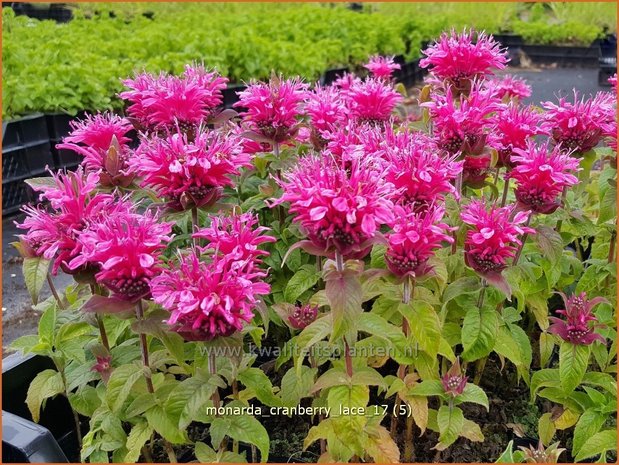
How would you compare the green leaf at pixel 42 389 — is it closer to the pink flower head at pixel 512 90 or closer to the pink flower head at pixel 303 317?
the pink flower head at pixel 303 317

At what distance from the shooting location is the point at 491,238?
5.05ft

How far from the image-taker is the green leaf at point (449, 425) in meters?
1.63

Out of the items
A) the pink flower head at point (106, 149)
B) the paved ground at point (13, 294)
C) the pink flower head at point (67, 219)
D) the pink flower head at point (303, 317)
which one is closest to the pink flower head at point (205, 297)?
the pink flower head at point (67, 219)

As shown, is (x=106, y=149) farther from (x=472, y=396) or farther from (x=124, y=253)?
(x=472, y=396)

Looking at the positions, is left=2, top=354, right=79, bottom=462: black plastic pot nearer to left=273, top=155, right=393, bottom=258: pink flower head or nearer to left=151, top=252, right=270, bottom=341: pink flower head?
left=151, top=252, right=270, bottom=341: pink flower head

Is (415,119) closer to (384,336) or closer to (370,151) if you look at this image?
(370,151)

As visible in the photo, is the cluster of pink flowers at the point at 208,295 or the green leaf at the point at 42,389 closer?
the cluster of pink flowers at the point at 208,295

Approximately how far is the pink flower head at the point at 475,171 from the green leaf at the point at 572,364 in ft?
1.87

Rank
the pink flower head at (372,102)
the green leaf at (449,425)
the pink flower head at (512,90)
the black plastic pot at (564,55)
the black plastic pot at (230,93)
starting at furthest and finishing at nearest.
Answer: the black plastic pot at (564,55) < the black plastic pot at (230,93) < the pink flower head at (512,90) < the pink flower head at (372,102) < the green leaf at (449,425)

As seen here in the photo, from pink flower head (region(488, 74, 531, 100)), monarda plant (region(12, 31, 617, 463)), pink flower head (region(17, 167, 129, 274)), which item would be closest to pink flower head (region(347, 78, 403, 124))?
monarda plant (region(12, 31, 617, 463))

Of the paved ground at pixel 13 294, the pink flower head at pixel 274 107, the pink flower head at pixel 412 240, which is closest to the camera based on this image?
the pink flower head at pixel 412 240

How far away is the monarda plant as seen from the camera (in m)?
1.37

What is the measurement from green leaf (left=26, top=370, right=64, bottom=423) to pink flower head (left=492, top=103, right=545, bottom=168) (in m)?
1.52

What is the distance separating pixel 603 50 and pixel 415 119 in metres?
6.95
